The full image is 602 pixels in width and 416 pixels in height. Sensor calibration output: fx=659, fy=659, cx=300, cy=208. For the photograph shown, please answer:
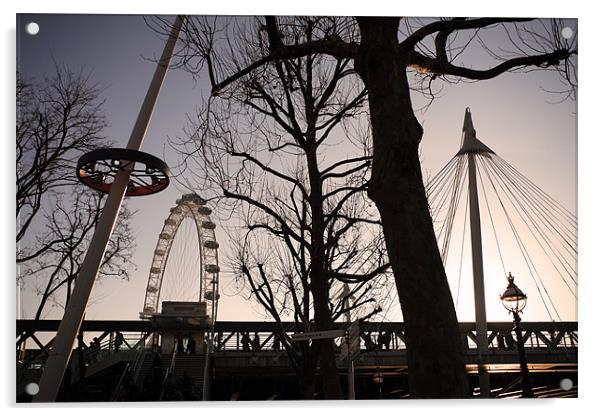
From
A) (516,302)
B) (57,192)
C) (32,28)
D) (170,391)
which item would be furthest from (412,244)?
(32,28)

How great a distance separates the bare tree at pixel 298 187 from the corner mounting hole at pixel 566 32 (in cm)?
134

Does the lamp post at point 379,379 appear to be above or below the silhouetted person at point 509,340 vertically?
below

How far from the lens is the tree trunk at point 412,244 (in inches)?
101

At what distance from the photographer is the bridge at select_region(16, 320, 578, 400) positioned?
3930 millimetres

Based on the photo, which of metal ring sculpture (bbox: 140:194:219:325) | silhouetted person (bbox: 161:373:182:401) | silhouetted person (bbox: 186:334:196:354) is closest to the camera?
silhouetted person (bbox: 161:373:182:401)

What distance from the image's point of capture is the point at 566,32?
419 centimetres

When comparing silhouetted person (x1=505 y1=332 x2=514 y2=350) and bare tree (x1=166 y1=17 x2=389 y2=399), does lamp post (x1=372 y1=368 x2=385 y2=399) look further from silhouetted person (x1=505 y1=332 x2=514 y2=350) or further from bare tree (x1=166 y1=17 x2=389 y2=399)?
silhouetted person (x1=505 y1=332 x2=514 y2=350)

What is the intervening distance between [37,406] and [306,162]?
2.40m

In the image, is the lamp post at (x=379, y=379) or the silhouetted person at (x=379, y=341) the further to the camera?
the silhouetted person at (x=379, y=341)

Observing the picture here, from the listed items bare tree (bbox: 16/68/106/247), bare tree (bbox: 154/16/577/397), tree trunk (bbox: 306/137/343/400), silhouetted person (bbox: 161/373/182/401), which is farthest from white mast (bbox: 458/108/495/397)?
bare tree (bbox: 16/68/106/247)

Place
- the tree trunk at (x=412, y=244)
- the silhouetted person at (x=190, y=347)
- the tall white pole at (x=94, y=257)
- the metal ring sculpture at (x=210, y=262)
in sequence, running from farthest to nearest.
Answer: the silhouetted person at (x=190, y=347)
the metal ring sculpture at (x=210, y=262)
the tall white pole at (x=94, y=257)
the tree trunk at (x=412, y=244)

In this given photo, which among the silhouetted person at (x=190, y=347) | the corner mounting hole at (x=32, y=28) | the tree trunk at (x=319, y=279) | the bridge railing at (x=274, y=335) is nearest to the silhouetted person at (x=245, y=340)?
the bridge railing at (x=274, y=335)

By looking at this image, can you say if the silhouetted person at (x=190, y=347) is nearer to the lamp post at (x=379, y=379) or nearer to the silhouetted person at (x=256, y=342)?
the silhouetted person at (x=256, y=342)

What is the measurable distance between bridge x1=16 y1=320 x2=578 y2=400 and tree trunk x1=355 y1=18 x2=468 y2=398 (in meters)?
1.10
